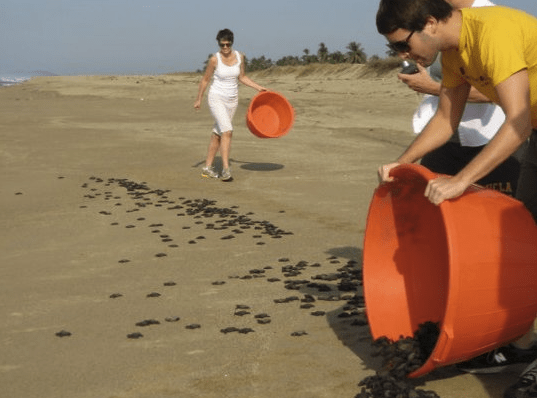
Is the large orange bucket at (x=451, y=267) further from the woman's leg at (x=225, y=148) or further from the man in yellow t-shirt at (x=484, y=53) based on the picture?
the woman's leg at (x=225, y=148)

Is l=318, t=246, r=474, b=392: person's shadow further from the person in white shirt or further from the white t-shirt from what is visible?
the white t-shirt

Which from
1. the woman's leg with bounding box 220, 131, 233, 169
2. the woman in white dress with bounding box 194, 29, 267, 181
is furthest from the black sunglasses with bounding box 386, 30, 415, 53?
the woman's leg with bounding box 220, 131, 233, 169

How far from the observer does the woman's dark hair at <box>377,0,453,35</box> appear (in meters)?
3.91

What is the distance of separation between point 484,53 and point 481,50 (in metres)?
0.02

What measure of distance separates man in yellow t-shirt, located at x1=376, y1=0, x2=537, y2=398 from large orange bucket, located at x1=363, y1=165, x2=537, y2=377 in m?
0.21

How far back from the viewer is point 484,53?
3.87m

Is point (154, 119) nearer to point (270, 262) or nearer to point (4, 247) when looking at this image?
point (4, 247)

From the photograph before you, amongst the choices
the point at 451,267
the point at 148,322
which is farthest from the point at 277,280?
the point at 451,267

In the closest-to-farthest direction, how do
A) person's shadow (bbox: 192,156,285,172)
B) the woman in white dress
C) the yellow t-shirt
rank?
the yellow t-shirt < the woman in white dress < person's shadow (bbox: 192,156,285,172)

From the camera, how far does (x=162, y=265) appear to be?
7359 mm

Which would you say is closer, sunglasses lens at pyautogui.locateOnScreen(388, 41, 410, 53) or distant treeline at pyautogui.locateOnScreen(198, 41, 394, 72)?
sunglasses lens at pyautogui.locateOnScreen(388, 41, 410, 53)

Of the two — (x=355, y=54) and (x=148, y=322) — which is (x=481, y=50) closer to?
(x=148, y=322)

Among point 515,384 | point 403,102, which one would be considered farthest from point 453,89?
point 403,102

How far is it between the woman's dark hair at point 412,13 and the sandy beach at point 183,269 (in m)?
1.77
